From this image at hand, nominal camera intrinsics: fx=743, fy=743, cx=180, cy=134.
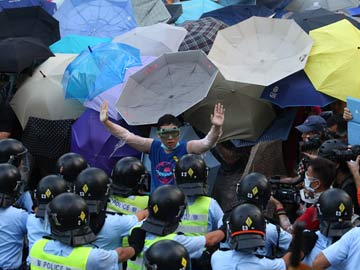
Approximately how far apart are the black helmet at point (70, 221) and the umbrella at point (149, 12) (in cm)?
782

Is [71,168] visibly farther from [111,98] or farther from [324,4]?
[324,4]

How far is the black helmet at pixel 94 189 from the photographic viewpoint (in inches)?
239

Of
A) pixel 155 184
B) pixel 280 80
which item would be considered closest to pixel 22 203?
pixel 155 184

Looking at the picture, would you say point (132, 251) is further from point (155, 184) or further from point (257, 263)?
point (155, 184)

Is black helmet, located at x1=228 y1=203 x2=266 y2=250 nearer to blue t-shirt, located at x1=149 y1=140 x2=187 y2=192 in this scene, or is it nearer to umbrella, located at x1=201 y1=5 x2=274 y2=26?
blue t-shirt, located at x1=149 y1=140 x2=187 y2=192

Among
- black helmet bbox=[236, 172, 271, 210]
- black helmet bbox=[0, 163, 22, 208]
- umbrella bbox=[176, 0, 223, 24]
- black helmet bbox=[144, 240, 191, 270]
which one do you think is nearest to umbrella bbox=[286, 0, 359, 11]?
umbrella bbox=[176, 0, 223, 24]

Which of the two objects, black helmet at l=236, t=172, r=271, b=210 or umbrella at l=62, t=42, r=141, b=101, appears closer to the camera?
black helmet at l=236, t=172, r=271, b=210

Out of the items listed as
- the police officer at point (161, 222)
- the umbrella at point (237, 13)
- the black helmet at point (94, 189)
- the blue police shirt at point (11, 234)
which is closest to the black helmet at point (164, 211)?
the police officer at point (161, 222)

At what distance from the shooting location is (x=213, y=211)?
6363 millimetres

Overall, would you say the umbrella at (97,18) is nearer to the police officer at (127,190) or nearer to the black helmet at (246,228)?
the police officer at (127,190)

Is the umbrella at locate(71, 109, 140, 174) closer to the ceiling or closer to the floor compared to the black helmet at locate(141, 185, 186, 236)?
closer to the floor

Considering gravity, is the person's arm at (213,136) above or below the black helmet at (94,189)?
below

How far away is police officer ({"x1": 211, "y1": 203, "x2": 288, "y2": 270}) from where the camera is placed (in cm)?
508

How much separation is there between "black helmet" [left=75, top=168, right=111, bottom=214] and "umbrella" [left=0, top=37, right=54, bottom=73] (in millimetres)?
4180
